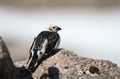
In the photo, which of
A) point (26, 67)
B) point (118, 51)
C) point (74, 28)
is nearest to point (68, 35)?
point (74, 28)

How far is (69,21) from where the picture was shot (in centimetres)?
462

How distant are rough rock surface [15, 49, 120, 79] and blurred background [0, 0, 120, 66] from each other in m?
0.70

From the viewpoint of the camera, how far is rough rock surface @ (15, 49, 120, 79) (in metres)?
3.49

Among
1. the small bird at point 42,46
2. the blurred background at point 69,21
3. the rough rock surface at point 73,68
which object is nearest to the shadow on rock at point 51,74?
the rough rock surface at point 73,68

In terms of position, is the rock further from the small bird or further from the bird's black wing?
the bird's black wing

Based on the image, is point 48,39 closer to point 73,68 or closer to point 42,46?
point 42,46

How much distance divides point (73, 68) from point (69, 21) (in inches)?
43.9

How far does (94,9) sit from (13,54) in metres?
0.74

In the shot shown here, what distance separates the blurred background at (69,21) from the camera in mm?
4461

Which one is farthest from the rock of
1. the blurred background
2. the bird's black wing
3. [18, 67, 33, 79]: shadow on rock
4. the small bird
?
the blurred background

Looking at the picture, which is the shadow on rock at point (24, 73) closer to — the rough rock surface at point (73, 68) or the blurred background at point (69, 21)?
the rough rock surface at point (73, 68)

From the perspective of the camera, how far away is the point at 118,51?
4301mm

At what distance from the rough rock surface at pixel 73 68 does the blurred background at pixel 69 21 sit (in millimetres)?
697

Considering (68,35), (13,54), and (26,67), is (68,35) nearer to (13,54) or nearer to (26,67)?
(13,54)
